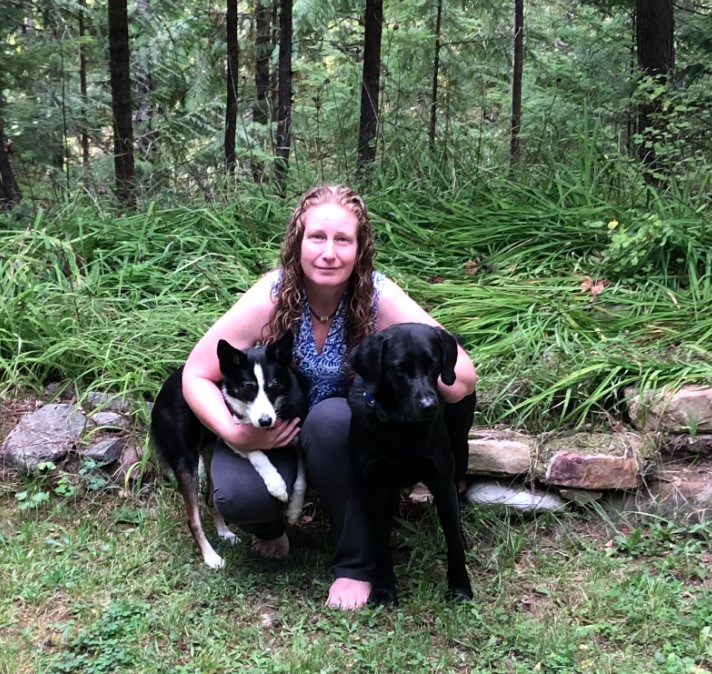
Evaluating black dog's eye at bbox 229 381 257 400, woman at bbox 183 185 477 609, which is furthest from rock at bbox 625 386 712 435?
black dog's eye at bbox 229 381 257 400

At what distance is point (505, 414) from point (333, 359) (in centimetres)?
94

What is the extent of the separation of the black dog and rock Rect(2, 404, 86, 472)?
5.25 ft

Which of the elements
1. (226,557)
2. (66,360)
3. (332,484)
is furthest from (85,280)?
(332,484)

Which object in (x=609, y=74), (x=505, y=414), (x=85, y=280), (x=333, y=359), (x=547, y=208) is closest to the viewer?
(x=333, y=359)

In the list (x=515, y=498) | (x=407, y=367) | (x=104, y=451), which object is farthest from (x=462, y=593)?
(x=104, y=451)

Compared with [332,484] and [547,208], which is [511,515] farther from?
[547,208]

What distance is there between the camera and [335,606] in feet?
7.50

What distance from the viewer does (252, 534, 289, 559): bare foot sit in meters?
2.65

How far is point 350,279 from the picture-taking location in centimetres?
245

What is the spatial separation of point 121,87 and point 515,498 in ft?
17.6

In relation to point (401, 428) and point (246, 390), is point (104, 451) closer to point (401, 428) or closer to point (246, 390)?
point (246, 390)

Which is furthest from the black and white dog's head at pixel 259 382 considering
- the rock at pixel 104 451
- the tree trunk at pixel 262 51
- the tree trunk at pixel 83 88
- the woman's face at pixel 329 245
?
the tree trunk at pixel 262 51

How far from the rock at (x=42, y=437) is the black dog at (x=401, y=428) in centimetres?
160

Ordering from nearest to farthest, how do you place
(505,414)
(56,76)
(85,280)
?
(505,414) < (85,280) < (56,76)
